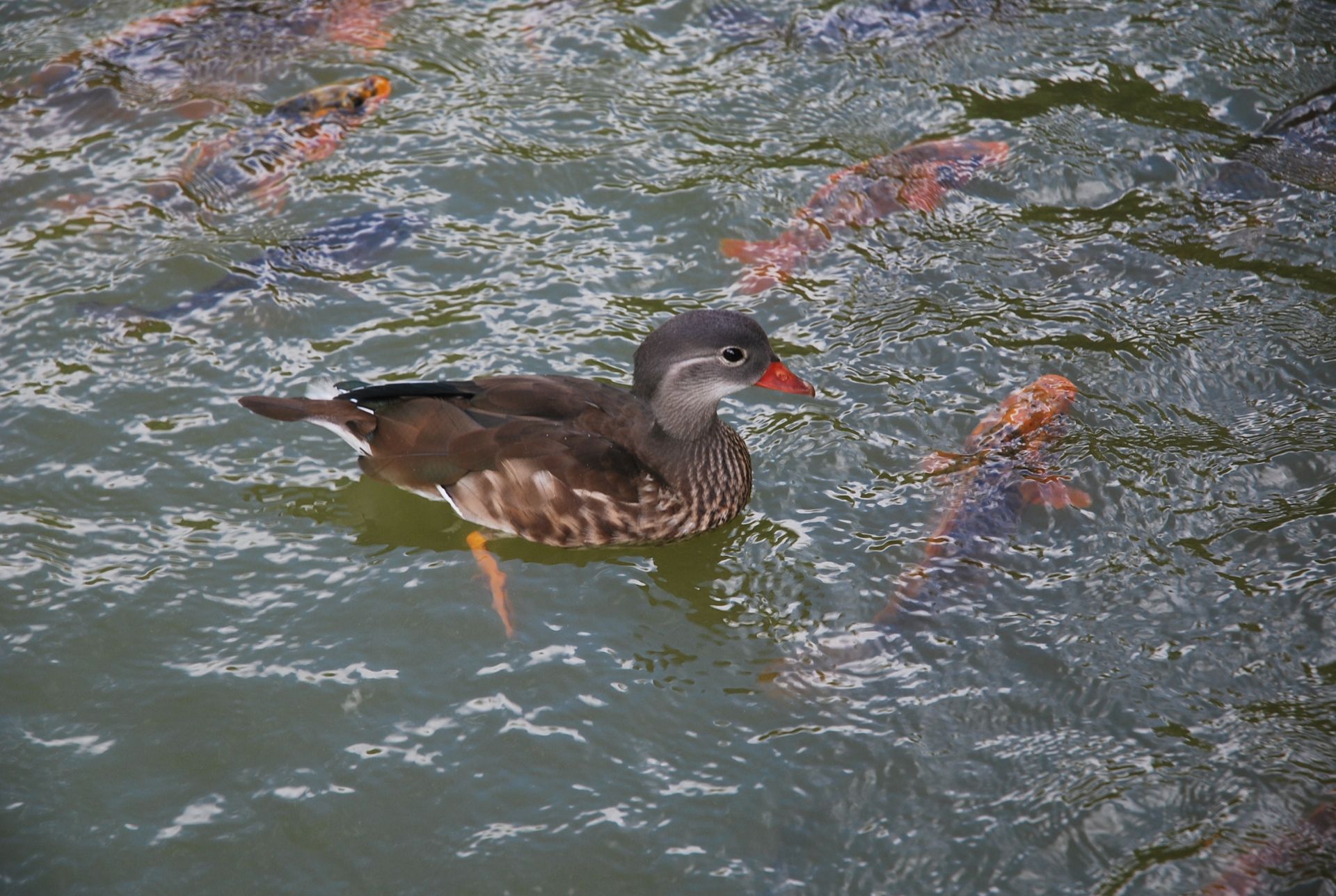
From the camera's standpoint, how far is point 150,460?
17.6 ft

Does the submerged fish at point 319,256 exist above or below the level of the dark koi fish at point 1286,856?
above

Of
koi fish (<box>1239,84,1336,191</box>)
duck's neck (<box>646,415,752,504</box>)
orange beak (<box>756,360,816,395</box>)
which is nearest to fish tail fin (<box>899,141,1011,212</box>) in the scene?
koi fish (<box>1239,84,1336,191</box>)

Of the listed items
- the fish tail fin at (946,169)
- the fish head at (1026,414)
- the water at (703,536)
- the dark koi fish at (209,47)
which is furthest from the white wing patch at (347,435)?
the fish tail fin at (946,169)

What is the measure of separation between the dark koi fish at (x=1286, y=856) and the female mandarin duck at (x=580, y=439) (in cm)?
241

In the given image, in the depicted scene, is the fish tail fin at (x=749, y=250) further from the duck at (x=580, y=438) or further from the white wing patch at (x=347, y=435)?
the white wing patch at (x=347, y=435)

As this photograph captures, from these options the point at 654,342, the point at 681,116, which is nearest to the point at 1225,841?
the point at 654,342

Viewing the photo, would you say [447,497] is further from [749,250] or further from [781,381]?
[749,250]

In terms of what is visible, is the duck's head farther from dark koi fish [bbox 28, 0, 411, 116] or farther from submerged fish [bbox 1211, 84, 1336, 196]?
dark koi fish [bbox 28, 0, 411, 116]

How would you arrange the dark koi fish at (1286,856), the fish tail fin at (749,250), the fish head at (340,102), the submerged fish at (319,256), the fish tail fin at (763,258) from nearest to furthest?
the dark koi fish at (1286,856) < the submerged fish at (319,256) < the fish tail fin at (763,258) < the fish tail fin at (749,250) < the fish head at (340,102)

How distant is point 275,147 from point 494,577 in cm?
341

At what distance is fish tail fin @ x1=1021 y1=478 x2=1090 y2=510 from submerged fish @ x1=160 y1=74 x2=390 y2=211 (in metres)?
4.43

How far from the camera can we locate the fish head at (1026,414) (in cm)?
539

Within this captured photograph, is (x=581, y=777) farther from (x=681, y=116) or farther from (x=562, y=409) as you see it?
(x=681, y=116)

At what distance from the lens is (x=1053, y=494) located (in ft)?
16.9
